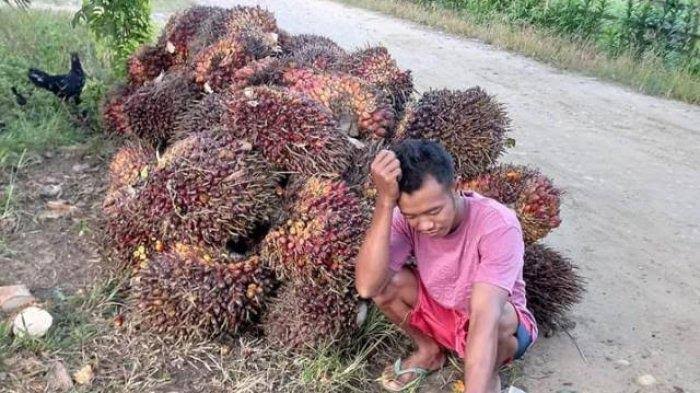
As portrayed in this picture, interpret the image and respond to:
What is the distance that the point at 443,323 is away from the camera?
281 centimetres

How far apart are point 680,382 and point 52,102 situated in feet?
13.6

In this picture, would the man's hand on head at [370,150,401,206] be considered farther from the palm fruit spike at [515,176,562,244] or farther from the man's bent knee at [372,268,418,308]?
the palm fruit spike at [515,176,562,244]

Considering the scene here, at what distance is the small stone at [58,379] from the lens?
8.63 feet

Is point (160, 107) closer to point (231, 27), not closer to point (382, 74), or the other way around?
point (231, 27)

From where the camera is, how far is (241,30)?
450 cm

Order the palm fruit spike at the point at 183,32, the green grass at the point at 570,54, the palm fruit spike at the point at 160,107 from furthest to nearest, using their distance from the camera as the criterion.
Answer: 1. the green grass at the point at 570,54
2. the palm fruit spike at the point at 183,32
3. the palm fruit spike at the point at 160,107

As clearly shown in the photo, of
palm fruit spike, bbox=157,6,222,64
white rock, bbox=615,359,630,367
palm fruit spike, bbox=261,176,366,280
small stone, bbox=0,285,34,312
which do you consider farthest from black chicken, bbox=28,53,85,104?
white rock, bbox=615,359,630,367

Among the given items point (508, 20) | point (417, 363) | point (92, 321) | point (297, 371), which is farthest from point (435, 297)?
point (508, 20)

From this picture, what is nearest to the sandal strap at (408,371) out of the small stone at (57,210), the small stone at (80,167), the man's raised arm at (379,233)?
the man's raised arm at (379,233)

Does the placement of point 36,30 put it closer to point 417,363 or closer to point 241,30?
point 241,30

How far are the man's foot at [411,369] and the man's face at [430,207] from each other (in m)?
0.66

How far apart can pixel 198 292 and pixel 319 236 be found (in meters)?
0.50

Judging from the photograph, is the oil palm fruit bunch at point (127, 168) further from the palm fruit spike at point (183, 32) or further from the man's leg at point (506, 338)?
the man's leg at point (506, 338)

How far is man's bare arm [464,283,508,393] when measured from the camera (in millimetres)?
2367
